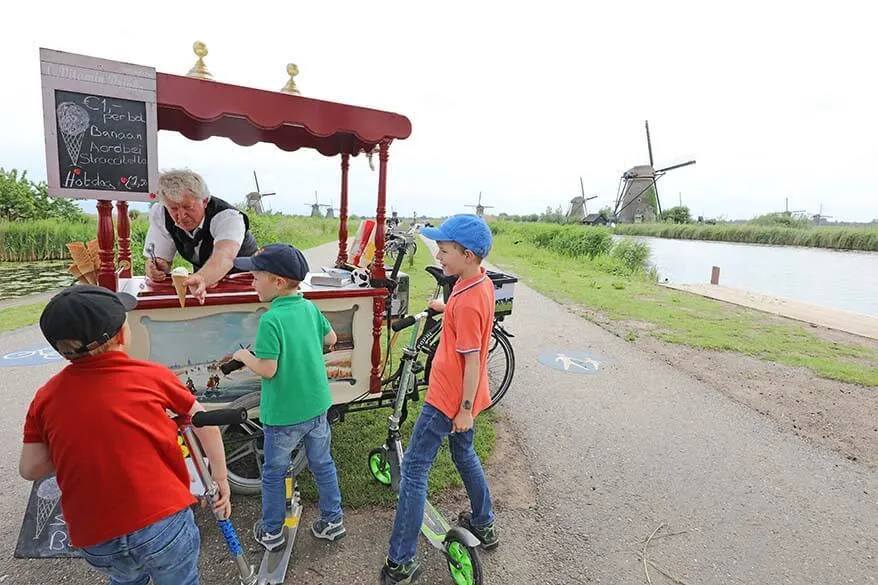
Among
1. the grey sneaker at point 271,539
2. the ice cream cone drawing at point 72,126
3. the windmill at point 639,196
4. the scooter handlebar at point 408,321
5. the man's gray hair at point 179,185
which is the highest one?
the windmill at point 639,196

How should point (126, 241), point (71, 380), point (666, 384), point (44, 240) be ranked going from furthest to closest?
point (44, 240)
point (666, 384)
point (126, 241)
point (71, 380)

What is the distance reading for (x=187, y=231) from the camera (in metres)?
3.15

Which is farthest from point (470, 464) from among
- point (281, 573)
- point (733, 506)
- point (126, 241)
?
point (126, 241)

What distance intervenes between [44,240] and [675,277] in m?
25.0

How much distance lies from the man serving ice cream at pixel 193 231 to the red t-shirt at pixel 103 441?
129cm

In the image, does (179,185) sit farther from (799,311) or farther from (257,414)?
(799,311)

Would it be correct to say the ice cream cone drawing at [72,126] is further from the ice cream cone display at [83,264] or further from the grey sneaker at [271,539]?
the grey sneaker at [271,539]

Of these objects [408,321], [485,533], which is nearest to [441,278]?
[408,321]

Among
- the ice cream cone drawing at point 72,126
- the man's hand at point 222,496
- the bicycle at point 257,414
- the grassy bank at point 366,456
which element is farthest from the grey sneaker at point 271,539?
the ice cream cone drawing at point 72,126

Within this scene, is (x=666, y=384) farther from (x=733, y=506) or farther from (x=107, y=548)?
(x=107, y=548)

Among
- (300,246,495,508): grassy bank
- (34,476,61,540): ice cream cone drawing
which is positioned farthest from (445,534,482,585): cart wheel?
(34,476,61,540): ice cream cone drawing

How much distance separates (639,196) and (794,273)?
3670 centimetres

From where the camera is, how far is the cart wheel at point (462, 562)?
218 cm

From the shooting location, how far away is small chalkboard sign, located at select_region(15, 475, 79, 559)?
236 centimetres
